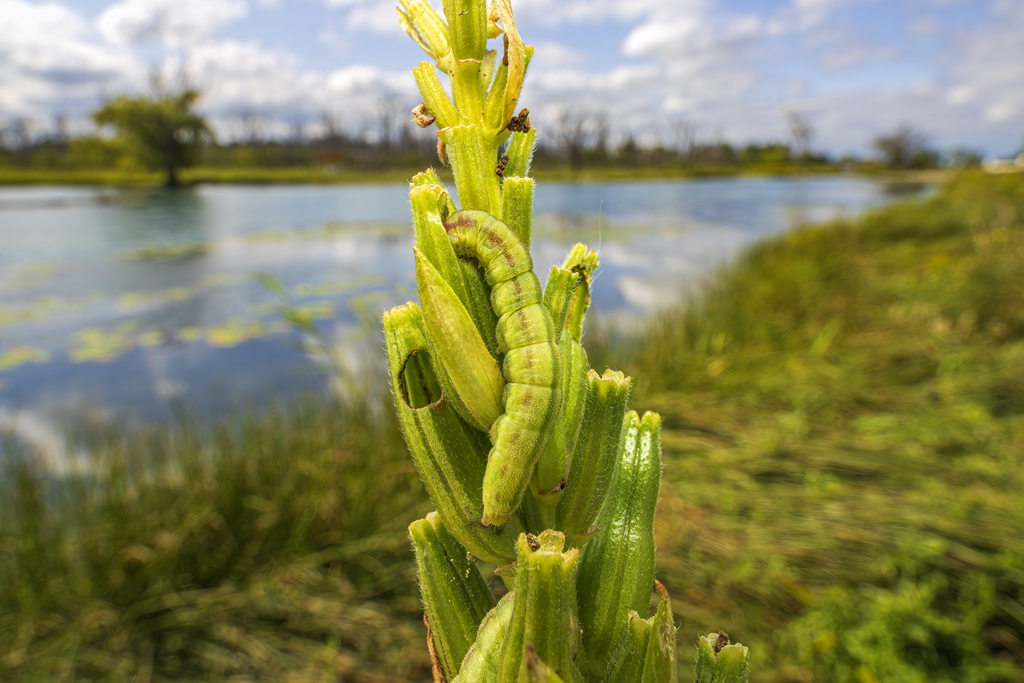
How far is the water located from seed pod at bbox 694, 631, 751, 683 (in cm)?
54

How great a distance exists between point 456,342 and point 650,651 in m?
0.40

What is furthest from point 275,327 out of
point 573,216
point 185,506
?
point 573,216

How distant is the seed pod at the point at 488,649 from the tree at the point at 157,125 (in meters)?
38.9

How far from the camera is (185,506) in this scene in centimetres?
380

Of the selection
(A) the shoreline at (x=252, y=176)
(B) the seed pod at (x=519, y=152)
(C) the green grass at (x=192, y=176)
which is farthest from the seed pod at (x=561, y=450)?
(C) the green grass at (x=192, y=176)

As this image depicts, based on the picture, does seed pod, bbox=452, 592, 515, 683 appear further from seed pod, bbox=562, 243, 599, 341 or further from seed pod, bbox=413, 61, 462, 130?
seed pod, bbox=413, 61, 462, 130

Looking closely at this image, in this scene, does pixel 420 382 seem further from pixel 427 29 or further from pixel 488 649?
pixel 427 29

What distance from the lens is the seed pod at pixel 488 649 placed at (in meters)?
0.57

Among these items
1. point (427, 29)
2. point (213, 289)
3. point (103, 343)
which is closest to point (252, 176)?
point (213, 289)

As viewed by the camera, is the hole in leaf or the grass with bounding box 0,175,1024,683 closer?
the hole in leaf

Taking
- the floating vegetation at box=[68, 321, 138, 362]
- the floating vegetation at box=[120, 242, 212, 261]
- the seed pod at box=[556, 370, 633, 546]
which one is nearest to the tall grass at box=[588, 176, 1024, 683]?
the seed pod at box=[556, 370, 633, 546]

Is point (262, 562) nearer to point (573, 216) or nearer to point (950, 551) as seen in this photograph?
point (950, 551)

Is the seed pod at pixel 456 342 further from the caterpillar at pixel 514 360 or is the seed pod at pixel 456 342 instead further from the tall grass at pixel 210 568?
the tall grass at pixel 210 568

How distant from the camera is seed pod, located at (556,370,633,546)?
0.66 meters
